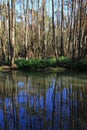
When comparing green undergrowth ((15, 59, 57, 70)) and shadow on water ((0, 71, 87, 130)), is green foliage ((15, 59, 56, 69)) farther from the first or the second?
shadow on water ((0, 71, 87, 130))

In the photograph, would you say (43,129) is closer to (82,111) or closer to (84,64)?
(82,111)

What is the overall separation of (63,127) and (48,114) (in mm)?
1318

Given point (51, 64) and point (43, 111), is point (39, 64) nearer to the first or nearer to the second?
point (51, 64)

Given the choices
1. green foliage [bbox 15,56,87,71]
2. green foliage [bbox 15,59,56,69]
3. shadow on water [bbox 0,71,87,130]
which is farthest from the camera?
green foliage [bbox 15,59,56,69]

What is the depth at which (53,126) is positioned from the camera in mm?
6875

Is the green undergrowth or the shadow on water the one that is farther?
the green undergrowth

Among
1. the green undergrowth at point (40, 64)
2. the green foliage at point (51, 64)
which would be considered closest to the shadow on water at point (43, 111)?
the green foliage at point (51, 64)

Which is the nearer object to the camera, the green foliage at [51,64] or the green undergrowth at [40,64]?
the green foliage at [51,64]

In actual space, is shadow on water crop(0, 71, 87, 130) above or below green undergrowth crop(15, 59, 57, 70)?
above

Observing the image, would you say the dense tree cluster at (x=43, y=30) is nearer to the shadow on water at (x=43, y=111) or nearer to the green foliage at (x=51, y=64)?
the green foliage at (x=51, y=64)

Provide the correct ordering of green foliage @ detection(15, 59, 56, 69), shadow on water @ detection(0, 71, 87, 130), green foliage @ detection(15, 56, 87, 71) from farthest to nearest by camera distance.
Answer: green foliage @ detection(15, 59, 56, 69)
green foliage @ detection(15, 56, 87, 71)
shadow on water @ detection(0, 71, 87, 130)

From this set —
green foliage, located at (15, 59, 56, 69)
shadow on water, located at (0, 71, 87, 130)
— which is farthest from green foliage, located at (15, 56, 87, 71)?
shadow on water, located at (0, 71, 87, 130)

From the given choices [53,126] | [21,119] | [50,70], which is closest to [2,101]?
[21,119]

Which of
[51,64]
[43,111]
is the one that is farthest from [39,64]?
[43,111]
